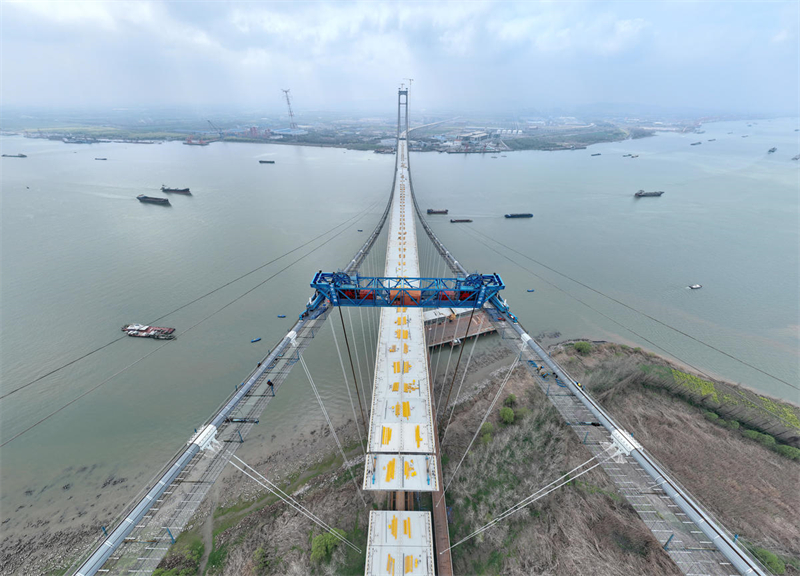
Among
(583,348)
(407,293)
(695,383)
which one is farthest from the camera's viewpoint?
(583,348)

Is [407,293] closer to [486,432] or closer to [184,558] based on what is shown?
[486,432]

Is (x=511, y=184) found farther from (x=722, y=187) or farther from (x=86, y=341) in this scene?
(x=86, y=341)

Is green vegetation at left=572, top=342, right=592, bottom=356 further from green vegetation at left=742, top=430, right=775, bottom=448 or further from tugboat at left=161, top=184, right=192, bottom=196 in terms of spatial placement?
tugboat at left=161, top=184, right=192, bottom=196

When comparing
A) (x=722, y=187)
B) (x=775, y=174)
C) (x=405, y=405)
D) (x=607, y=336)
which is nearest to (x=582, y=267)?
(x=607, y=336)

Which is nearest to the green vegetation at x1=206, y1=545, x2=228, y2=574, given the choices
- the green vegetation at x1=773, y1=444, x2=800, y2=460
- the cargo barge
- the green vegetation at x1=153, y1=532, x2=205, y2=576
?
the green vegetation at x1=153, y1=532, x2=205, y2=576

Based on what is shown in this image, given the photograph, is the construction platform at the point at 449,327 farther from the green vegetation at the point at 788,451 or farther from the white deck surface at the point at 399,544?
the green vegetation at the point at 788,451

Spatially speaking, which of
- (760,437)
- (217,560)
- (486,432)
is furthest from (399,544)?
(760,437)
